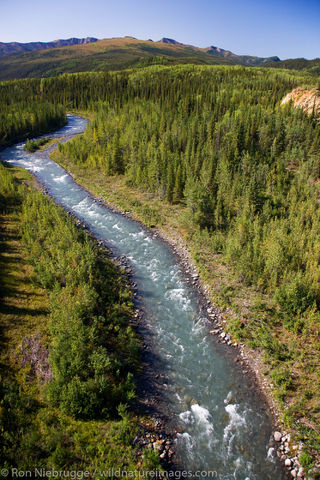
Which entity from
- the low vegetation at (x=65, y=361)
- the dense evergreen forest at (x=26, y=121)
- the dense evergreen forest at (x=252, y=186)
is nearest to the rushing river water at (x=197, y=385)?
the dense evergreen forest at (x=252, y=186)

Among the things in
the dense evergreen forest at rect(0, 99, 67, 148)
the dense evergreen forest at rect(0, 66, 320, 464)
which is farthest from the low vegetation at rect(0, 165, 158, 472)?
the dense evergreen forest at rect(0, 99, 67, 148)

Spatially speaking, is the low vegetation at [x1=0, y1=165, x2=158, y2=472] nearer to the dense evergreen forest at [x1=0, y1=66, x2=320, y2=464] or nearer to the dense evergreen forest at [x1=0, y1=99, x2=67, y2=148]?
the dense evergreen forest at [x1=0, y1=66, x2=320, y2=464]

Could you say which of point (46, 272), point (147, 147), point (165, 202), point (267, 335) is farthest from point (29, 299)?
point (147, 147)

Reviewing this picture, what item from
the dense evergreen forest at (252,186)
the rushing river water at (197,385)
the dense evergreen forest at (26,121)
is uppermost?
the dense evergreen forest at (26,121)

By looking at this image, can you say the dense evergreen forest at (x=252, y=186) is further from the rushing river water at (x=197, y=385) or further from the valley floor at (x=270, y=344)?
the rushing river water at (x=197, y=385)

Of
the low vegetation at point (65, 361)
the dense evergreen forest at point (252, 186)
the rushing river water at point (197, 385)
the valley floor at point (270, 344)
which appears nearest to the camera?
the low vegetation at point (65, 361)

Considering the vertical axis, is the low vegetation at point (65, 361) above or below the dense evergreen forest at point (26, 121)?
below

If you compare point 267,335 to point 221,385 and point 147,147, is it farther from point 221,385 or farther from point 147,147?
point 147,147
